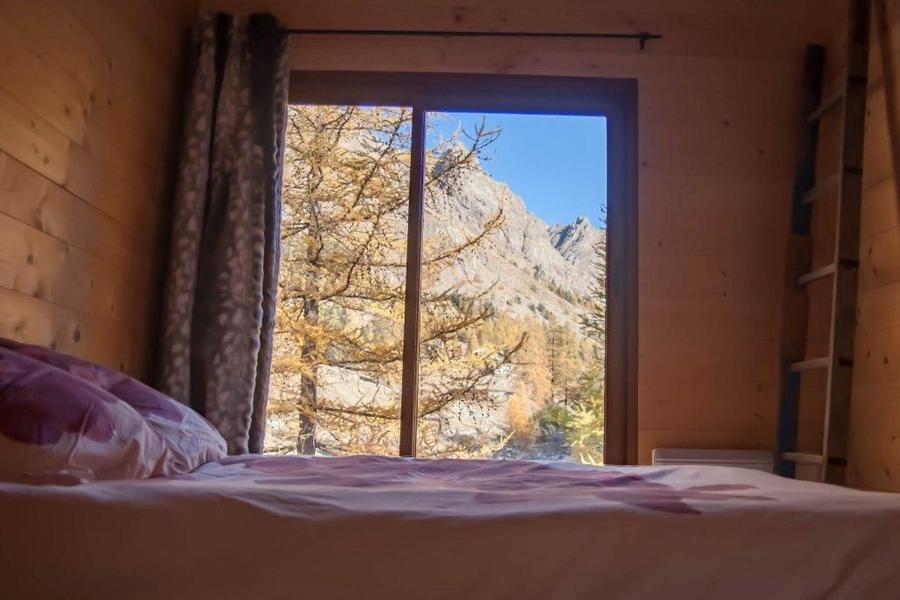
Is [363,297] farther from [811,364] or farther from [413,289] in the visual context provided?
[811,364]

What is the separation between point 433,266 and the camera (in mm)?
3088

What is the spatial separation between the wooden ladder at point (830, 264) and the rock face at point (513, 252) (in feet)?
2.22

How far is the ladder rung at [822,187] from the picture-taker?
2.61 meters

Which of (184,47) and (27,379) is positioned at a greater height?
(184,47)

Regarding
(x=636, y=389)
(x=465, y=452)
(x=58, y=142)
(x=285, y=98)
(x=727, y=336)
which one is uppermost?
(x=285, y=98)

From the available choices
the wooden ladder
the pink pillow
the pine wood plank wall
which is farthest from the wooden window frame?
the pink pillow

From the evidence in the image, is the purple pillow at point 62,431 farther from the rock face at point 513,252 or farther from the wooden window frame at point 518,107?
the rock face at point 513,252

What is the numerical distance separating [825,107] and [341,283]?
1749mm

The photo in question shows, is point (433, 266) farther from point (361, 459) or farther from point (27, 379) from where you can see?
point (27, 379)

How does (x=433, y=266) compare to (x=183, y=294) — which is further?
(x=433, y=266)

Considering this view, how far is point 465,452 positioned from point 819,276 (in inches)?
51.6

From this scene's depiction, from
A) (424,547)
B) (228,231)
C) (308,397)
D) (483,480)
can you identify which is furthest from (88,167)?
(424,547)

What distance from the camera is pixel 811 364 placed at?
2.60 m

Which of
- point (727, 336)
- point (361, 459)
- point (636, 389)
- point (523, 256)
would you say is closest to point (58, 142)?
point (361, 459)
